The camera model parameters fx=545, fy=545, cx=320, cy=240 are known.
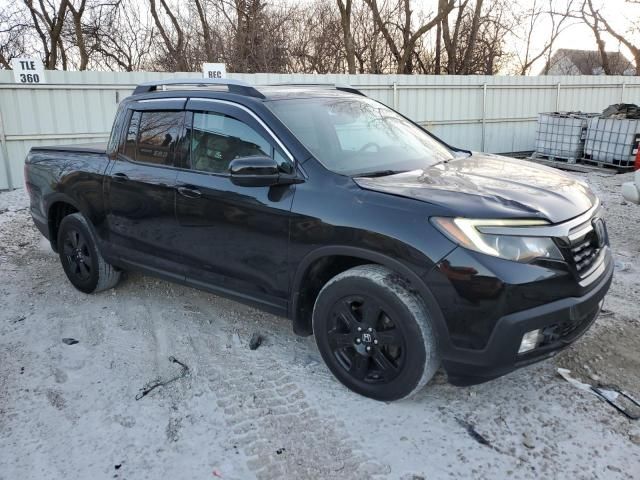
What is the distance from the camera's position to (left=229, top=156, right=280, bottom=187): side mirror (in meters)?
3.20

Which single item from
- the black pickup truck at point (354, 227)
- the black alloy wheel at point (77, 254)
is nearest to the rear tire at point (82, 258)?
the black alloy wheel at point (77, 254)

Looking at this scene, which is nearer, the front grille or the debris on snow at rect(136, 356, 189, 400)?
the front grille

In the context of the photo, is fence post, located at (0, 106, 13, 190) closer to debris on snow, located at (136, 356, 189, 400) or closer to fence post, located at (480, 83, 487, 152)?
debris on snow, located at (136, 356, 189, 400)

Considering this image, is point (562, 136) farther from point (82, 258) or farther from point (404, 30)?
point (82, 258)

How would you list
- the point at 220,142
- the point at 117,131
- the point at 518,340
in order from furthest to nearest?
the point at 117,131 → the point at 220,142 → the point at 518,340

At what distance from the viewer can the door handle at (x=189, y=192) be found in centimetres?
373

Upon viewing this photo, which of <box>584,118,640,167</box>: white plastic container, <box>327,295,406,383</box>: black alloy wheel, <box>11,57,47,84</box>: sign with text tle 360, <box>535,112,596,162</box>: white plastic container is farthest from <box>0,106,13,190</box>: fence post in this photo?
<box>584,118,640,167</box>: white plastic container

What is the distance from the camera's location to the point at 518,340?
2.66m

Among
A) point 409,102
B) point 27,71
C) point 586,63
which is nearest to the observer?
point 27,71

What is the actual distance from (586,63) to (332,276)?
42.0 m

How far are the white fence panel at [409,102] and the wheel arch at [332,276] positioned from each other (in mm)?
6750

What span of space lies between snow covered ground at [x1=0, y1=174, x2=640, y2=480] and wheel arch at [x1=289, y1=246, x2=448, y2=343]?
43 cm

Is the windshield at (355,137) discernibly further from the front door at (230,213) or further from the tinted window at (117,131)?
the tinted window at (117,131)

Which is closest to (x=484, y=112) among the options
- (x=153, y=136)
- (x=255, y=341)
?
(x=153, y=136)
